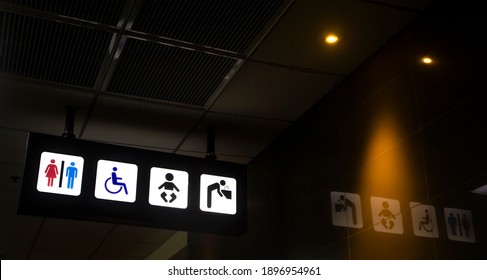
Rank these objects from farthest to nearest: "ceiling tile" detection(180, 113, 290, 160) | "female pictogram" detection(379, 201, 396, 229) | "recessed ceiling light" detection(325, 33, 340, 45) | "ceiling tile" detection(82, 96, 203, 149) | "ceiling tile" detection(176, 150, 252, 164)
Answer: "ceiling tile" detection(176, 150, 252, 164), "ceiling tile" detection(180, 113, 290, 160), "ceiling tile" detection(82, 96, 203, 149), "recessed ceiling light" detection(325, 33, 340, 45), "female pictogram" detection(379, 201, 396, 229)

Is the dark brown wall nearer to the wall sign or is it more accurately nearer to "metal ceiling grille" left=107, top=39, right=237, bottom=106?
the wall sign

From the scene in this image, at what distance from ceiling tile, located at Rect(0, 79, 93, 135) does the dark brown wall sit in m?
1.54

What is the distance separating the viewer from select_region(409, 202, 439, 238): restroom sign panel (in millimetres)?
2863

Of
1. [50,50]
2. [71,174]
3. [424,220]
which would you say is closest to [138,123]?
[71,174]

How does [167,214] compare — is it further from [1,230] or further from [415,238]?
[1,230]

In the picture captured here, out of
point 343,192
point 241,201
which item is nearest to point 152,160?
point 241,201

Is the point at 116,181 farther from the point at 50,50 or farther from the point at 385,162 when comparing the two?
the point at 385,162

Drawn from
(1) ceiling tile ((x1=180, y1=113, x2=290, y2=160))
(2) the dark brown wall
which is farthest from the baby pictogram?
(2) the dark brown wall

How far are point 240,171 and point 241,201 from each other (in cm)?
23

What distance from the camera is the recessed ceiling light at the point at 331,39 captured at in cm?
342

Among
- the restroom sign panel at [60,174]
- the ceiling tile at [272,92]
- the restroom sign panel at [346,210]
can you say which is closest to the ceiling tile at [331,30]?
the ceiling tile at [272,92]

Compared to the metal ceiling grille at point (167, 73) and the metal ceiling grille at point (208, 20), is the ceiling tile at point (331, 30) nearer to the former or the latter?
the metal ceiling grille at point (208, 20)

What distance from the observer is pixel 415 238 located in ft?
9.71

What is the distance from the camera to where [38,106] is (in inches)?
159
